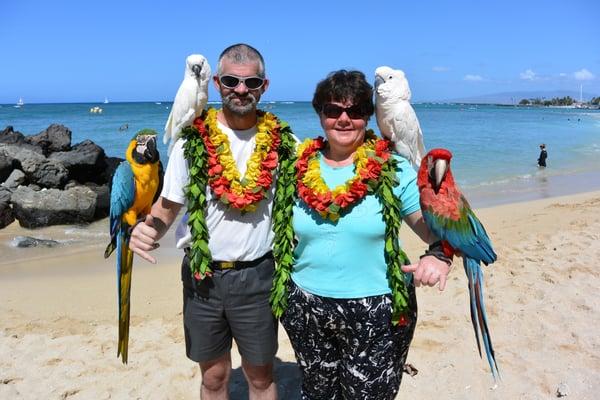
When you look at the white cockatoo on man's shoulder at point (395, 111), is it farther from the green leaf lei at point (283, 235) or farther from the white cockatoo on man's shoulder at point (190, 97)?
the white cockatoo on man's shoulder at point (190, 97)

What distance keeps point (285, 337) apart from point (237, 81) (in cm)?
263

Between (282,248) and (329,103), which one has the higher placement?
(329,103)

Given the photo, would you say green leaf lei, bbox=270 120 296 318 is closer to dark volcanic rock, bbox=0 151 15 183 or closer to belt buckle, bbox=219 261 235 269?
belt buckle, bbox=219 261 235 269

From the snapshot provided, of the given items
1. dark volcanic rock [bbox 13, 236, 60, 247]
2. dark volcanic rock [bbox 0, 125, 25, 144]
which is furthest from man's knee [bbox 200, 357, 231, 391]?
dark volcanic rock [bbox 0, 125, 25, 144]

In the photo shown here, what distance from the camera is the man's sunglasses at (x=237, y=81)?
7.37 ft

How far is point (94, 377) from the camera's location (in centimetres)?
346

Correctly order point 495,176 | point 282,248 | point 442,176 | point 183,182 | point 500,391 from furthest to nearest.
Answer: point 495,176, point 500,391, point 183,182, point 282,248, point 442,176

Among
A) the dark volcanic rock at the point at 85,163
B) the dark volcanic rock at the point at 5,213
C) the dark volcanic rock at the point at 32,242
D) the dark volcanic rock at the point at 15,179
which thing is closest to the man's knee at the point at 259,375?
the dark volcanic rock at the point at 32,242

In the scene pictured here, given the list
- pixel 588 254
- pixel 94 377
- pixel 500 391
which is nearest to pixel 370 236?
pixel 500 391

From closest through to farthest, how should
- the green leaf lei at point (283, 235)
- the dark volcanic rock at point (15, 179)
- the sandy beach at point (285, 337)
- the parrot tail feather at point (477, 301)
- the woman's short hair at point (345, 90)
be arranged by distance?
the parrot tail feather at point (477, 301) → the woman's short hair at point (345, 90) → the green leaf lei at point (283, 235) → the sandy beach at point (285, 337) → the dark volcanic rock at point (15, 179)

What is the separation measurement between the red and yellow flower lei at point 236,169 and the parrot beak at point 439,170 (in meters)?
0.86

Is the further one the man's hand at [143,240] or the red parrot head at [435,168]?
the man's hand at [143,240]

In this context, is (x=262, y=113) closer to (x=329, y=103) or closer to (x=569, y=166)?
(x=329, y=103)

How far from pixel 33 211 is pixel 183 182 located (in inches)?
294
